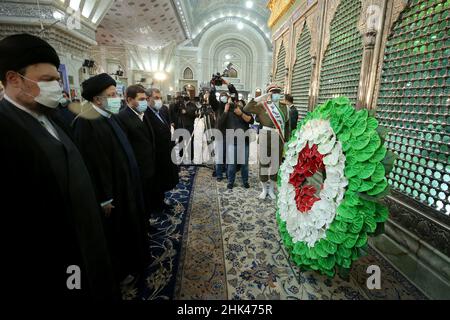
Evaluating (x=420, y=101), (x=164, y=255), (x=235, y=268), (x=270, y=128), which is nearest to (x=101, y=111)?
(x=164, y=255)

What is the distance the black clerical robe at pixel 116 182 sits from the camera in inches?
62.9

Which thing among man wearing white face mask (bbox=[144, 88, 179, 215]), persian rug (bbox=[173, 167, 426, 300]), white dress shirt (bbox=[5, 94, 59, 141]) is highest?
white dress shirt (bbox=[5, 94, 59, 141])

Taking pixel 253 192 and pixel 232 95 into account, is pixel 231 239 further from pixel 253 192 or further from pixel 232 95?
pixel 232 95

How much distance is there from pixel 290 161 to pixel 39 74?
1.84 metres

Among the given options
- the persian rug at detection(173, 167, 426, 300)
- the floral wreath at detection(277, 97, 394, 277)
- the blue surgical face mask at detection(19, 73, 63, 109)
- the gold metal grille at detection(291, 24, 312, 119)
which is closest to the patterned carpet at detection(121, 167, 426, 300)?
the persian rug at detection(173, 167, 426, 300)

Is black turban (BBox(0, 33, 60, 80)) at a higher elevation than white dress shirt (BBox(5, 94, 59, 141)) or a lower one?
higher

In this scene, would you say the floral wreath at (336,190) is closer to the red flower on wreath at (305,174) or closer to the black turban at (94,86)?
the red flower on wreath at (305,174)

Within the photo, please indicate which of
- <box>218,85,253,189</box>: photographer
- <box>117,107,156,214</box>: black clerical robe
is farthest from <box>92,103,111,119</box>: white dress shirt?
<box>218,85,253,189</box>: photographer

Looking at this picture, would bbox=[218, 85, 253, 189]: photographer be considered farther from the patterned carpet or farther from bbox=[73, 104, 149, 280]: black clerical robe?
bbox=[73, 104, 149, 280]: black clerical robe

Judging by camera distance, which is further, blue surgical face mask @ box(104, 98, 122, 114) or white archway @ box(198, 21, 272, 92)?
white archway @ box(198, 21, 272, 92)

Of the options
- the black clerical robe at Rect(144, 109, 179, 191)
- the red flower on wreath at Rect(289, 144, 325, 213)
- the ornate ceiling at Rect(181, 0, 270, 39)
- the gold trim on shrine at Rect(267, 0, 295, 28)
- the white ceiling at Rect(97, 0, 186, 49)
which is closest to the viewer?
the red flower on wreath at Rect(289, 144, 325, 213)

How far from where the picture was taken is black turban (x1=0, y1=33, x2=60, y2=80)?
1.00 m

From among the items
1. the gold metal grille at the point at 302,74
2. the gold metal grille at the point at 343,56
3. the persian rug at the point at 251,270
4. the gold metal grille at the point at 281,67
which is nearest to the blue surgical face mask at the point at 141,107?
the persian rug at the point at 251,270

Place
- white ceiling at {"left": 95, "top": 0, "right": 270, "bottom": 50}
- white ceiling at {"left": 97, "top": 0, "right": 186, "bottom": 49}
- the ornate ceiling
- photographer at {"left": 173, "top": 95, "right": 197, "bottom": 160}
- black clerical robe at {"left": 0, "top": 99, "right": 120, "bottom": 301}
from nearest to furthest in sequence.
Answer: black clerical robe at {"left": 0, "top": 99, "right": 120, "bottom": 301}, photographer at {"left": 173, "top": 95, "right": 197, "bottom": 160}, white ceiling at {"left": 97, "top": 0, "right": 186, "bottom": 49}, white ceiling at {"left": 95, "top": 0, "right": 270, "bottom": 50}, the ornate ceiling
